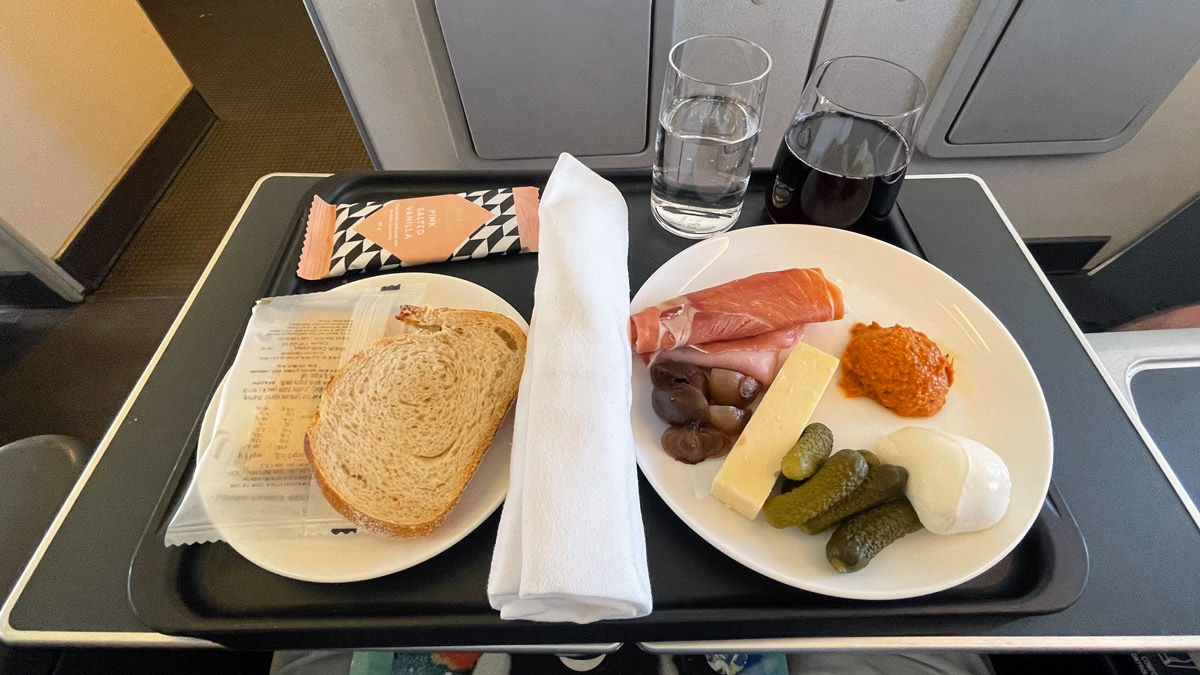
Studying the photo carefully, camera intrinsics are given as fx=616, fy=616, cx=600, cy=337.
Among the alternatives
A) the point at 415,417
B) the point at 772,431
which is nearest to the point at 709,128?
the point at 772,431

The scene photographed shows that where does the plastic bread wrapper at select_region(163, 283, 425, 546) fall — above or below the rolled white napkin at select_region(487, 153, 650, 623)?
below

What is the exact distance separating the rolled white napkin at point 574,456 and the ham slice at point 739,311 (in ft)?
0.15

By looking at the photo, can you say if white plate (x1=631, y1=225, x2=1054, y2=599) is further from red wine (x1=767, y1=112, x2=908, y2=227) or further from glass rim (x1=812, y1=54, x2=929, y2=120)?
glass rim (x1=812, y1=54, x2=929, y2=120)

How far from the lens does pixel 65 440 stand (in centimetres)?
97

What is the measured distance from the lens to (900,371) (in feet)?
2.16

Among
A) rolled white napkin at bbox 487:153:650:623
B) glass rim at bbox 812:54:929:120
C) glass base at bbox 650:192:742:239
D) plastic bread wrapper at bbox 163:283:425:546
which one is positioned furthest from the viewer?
glass base at bbox 650:192:742:239

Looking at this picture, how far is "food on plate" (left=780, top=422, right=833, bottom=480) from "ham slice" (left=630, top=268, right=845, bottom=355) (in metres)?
0.14

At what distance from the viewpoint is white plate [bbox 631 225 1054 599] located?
556 mm

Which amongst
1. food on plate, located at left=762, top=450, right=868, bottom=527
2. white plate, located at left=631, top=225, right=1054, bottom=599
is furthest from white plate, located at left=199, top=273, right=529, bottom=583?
food on plate, located at left=762, top=450, right=868, bottom=527

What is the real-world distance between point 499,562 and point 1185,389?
1.08 meters

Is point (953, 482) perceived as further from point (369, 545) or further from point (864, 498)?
point (369, 545)

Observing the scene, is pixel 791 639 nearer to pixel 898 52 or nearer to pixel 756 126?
pixel 756 126

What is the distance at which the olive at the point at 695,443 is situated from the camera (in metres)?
0.62

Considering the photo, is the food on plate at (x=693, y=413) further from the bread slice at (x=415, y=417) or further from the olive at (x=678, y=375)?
the bread slice at (x=415, y=417)
